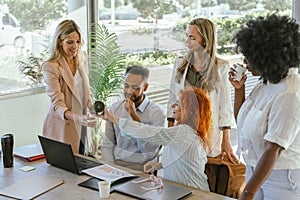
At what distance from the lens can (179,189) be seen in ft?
6.53

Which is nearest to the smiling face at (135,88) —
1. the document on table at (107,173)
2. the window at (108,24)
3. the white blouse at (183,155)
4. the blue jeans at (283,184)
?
the white blouse at (183,155)

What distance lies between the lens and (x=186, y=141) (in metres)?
2.18

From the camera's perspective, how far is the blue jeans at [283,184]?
1.92m

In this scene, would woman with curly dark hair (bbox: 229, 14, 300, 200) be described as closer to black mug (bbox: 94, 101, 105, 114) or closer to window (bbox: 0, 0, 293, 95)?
black mug (bbox: 94, 101, 105, 114)

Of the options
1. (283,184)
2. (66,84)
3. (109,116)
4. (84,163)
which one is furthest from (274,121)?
(66,84)

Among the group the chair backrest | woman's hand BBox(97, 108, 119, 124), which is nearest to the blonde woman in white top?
the chair backrest

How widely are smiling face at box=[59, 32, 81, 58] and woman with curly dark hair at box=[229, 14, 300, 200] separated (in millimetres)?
1459

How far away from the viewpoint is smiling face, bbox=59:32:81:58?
310 centimetres

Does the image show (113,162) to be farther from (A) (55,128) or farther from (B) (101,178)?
(A) (55,128)

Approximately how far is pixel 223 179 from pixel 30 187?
1045 mm

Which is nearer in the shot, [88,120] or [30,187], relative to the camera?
[30,187]

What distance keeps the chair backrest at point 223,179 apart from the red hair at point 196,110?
0.26 metres

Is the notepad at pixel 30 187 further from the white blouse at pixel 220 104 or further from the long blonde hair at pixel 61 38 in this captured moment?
the long blonde hair at pixel 61 38

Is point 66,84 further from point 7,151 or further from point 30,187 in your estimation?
point 30,187
